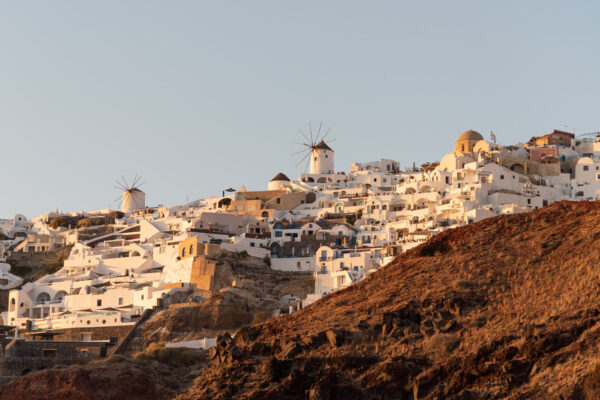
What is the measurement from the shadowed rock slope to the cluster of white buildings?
27.4 m

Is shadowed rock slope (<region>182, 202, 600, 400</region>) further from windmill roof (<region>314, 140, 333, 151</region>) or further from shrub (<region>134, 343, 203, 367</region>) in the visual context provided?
windmill roof (<region>314, 140, 333, 151</region>)

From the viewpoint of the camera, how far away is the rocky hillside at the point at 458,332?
84.4 ft

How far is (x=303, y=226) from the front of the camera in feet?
240

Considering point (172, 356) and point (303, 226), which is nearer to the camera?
point (172, 356)

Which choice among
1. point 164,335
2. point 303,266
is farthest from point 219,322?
point 303,266

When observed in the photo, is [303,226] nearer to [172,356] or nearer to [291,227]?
[291,227]

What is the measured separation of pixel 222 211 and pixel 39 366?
123 feet

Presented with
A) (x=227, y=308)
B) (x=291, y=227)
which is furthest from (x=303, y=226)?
(x=227, y=308)

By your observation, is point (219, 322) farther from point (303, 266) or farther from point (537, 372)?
point (537, 372)

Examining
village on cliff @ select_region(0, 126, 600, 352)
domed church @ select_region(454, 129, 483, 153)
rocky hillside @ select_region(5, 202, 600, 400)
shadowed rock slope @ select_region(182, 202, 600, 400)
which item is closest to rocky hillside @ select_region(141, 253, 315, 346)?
village on cliff @ select_region(0, 126, 600, 352)

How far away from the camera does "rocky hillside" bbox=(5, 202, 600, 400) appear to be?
84.4 feet

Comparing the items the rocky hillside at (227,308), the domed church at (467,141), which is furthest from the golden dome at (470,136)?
the rocky hillside at (227,308)

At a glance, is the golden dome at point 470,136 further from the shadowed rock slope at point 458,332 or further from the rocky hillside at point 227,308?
the shadowed rock slope at point 458,332

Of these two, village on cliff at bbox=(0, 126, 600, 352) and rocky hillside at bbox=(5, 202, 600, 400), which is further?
village on cliff at bbox=(0, 126, 600, 352)
